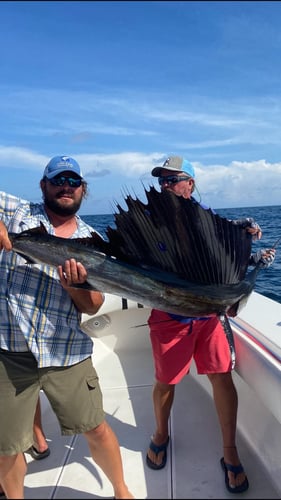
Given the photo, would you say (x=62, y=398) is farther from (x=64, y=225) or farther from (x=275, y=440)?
(x=275, y=440)

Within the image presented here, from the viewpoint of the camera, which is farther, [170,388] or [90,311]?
[170,388]

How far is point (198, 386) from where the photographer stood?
102 inches

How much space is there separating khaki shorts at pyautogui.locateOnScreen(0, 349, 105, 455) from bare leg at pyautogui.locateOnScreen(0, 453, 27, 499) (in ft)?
0.12

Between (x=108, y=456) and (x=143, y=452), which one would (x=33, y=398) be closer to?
(x=108, y=456)

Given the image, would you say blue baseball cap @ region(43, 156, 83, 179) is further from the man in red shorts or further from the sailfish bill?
the man in red shorts

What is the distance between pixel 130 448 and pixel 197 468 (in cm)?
40

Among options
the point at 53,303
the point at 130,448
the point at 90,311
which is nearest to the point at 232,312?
the point at 90,311

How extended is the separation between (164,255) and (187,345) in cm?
57

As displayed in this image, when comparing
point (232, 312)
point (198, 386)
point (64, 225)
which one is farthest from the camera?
point (198, 386)

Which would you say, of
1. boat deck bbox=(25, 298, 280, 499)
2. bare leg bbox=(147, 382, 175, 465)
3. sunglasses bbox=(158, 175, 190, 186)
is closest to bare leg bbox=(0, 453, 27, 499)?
boat deck bbox=(25, 298, 280, 499)

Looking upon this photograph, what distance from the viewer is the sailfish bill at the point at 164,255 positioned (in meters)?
1.28

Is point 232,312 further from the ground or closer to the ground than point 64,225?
closer to the ground

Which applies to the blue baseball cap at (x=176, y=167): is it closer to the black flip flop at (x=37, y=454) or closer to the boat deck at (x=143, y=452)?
the boat deck at (x=143, y=452)

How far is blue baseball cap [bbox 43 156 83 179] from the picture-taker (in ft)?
4.70
